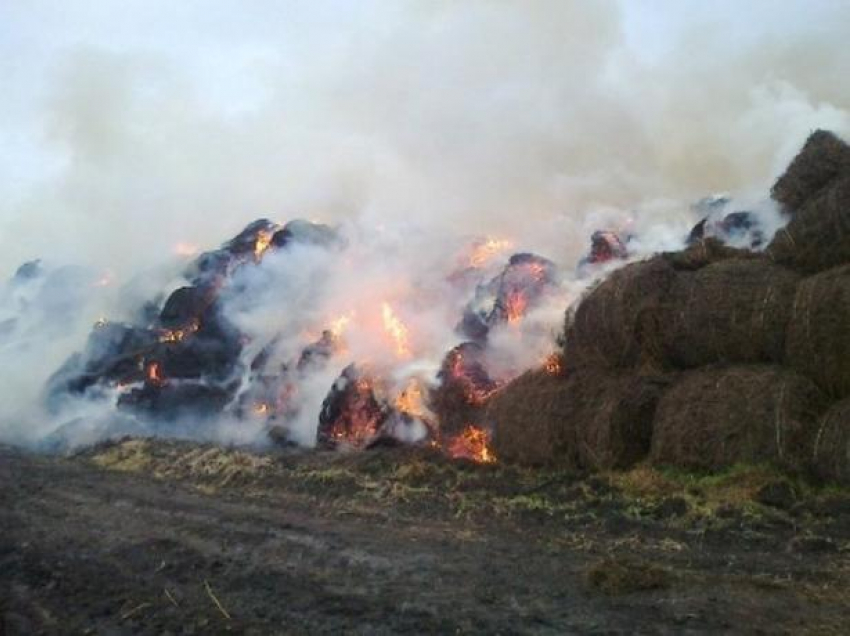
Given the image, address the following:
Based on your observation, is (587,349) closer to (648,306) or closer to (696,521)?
(648,306)

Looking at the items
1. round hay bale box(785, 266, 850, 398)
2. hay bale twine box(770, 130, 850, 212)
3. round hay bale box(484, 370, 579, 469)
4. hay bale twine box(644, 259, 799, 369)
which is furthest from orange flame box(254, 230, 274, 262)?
round hay bale box(785, 266, 850, 398)

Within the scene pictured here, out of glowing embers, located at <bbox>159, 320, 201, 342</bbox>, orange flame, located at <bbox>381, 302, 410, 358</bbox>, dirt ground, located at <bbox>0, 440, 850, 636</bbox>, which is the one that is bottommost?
dirt ground, located at <bbox>0, 440, 850, 636</bbox>

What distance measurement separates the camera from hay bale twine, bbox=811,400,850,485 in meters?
11.2

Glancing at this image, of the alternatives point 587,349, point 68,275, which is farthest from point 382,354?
point 68,275

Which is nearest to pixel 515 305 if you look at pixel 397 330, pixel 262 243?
pixel 397 330

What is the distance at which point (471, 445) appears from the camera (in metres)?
18.8

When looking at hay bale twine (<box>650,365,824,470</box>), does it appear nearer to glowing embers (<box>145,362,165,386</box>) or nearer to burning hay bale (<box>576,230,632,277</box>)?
burning hay bale (<box>576,230,632,277</box>)

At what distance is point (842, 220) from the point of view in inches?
528

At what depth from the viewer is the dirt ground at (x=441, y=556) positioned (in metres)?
7.52

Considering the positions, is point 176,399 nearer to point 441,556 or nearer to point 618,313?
point 618,313

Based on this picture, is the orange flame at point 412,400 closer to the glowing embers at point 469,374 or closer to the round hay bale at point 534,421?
the glowing embers at point 469,374

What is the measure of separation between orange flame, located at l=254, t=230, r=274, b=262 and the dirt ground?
23.9m

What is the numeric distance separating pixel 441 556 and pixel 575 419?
6148 millimetres

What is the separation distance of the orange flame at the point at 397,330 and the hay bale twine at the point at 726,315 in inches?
435
